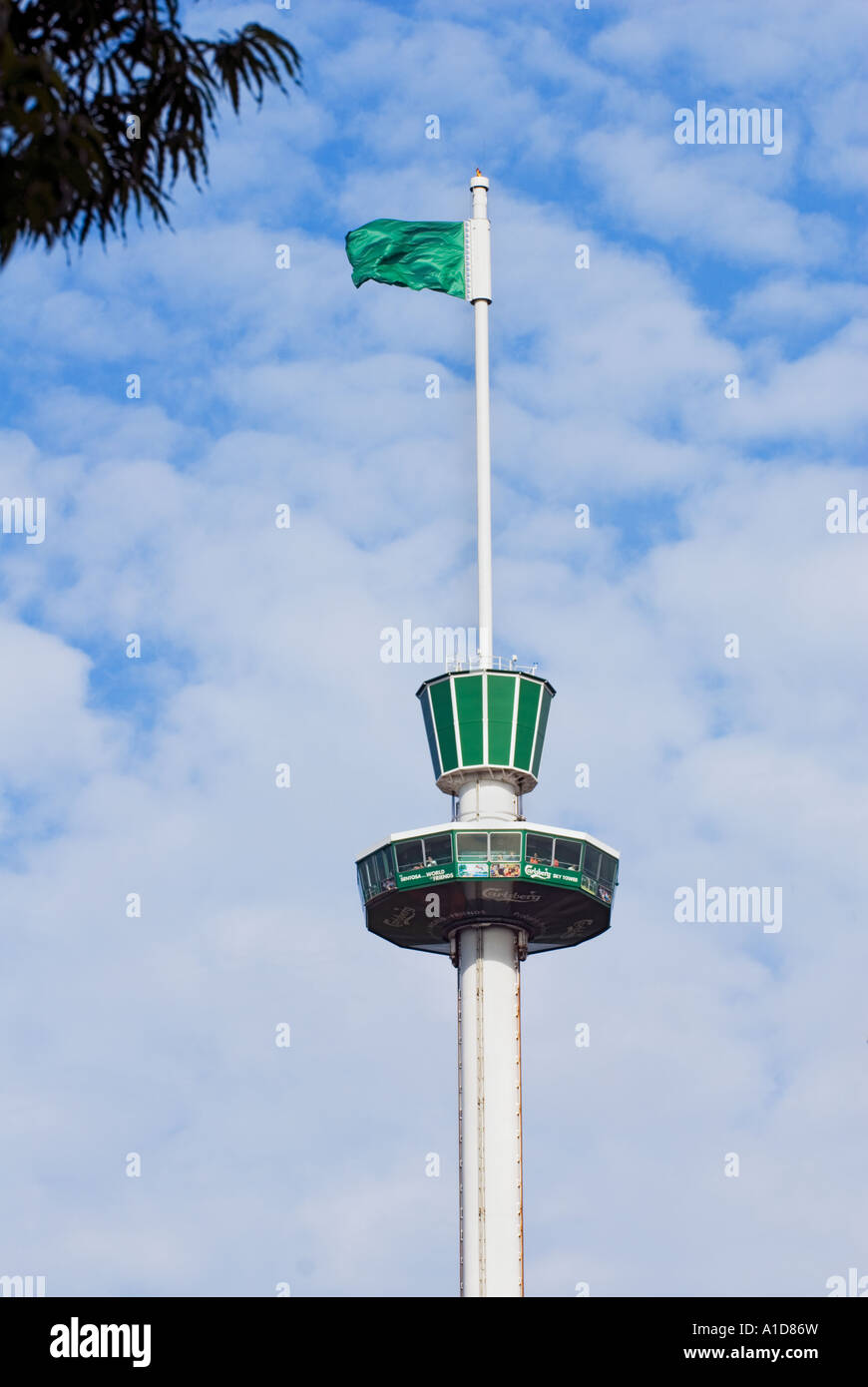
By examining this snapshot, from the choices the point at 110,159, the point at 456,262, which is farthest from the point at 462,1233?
the point at 110,159

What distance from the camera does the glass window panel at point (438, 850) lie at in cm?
10850

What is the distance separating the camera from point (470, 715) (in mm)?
113688

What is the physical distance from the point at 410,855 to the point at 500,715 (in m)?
10.2

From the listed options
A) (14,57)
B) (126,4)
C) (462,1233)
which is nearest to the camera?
→ (14,57)

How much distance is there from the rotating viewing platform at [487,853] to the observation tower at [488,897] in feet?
0.27

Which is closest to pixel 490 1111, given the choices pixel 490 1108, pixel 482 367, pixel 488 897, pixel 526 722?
pixel 490 1108

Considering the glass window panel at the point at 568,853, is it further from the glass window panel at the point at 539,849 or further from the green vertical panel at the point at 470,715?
the green vertical panel at the point at 470,715

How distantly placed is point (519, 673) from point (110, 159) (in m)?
88.9

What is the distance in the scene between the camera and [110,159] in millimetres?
26484

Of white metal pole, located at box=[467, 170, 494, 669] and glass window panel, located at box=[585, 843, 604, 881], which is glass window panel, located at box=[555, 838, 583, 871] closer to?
glass window panel, located at box=[585, 843, 604, 881]

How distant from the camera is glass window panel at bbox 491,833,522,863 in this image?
108000 millimetres
